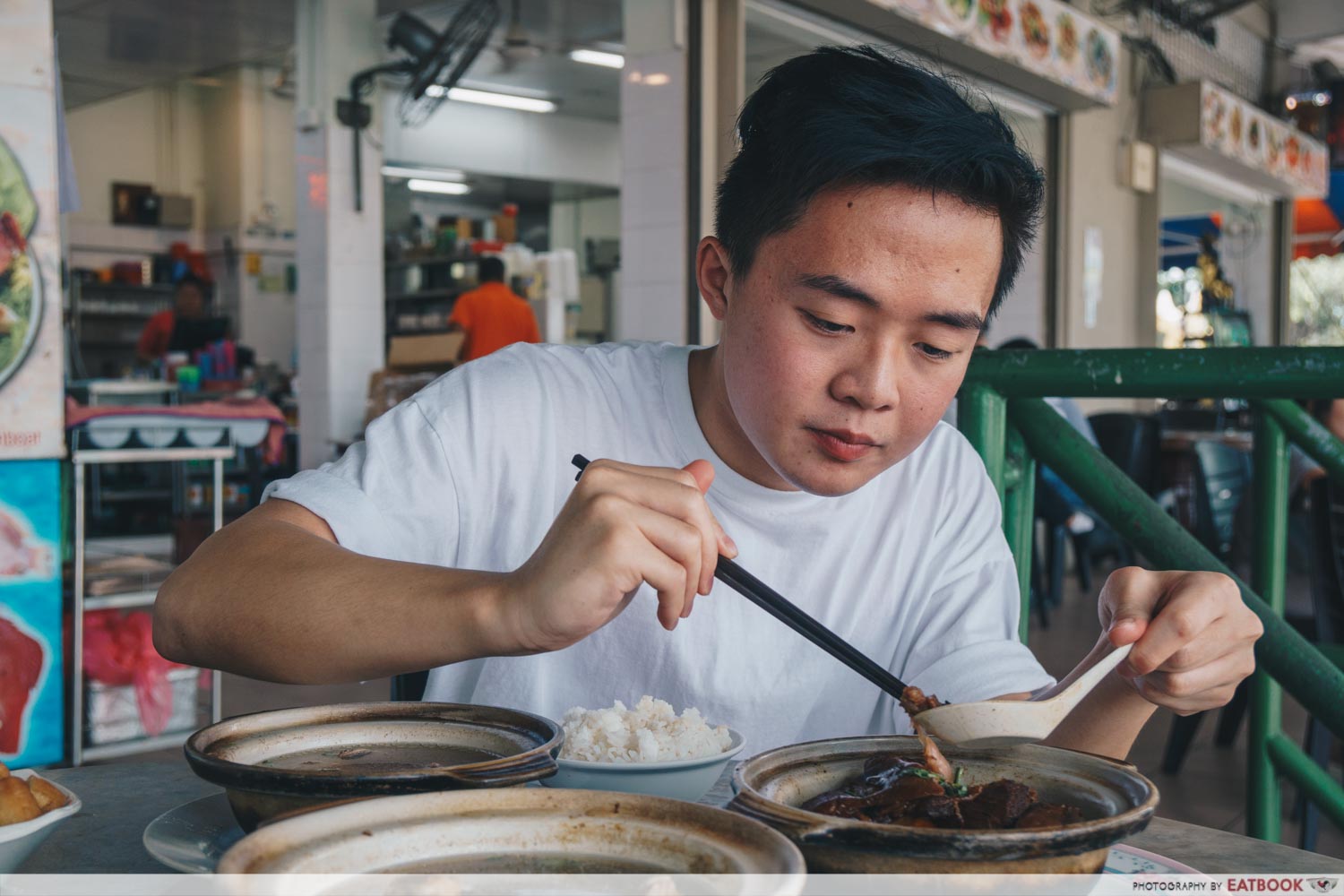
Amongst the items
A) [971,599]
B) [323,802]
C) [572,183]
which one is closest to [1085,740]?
[971,599]

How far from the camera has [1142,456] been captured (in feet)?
18.8

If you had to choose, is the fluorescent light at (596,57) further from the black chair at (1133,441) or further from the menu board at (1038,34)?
the black chair at (1133,441)

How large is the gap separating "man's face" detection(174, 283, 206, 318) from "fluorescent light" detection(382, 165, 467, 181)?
2.71 metres

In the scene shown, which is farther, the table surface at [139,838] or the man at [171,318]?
the man at [171,318]

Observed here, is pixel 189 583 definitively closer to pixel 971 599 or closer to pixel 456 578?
pixel 456 578

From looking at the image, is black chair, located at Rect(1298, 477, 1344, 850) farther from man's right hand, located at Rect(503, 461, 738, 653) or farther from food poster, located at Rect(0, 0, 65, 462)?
food poster, located at Rect(0, 0, 65, 462)

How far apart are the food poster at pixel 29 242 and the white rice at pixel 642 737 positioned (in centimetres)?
262

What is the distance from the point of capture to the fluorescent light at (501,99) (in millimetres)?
11086

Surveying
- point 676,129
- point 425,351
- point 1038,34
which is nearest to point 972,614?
point 676,129

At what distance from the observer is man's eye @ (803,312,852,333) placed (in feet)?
3.46

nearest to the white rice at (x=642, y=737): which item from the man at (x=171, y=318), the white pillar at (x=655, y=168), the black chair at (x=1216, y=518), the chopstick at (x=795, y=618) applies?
the chopstick at (x=795, y=618)

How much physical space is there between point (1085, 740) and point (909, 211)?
54 cm

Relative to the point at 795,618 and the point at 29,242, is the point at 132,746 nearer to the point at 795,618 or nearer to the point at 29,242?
the point at 29,242

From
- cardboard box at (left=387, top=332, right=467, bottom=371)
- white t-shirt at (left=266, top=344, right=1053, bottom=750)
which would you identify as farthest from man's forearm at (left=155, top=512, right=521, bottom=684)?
cardboard box at (left=387, top=332, right=467, bottom=371)
